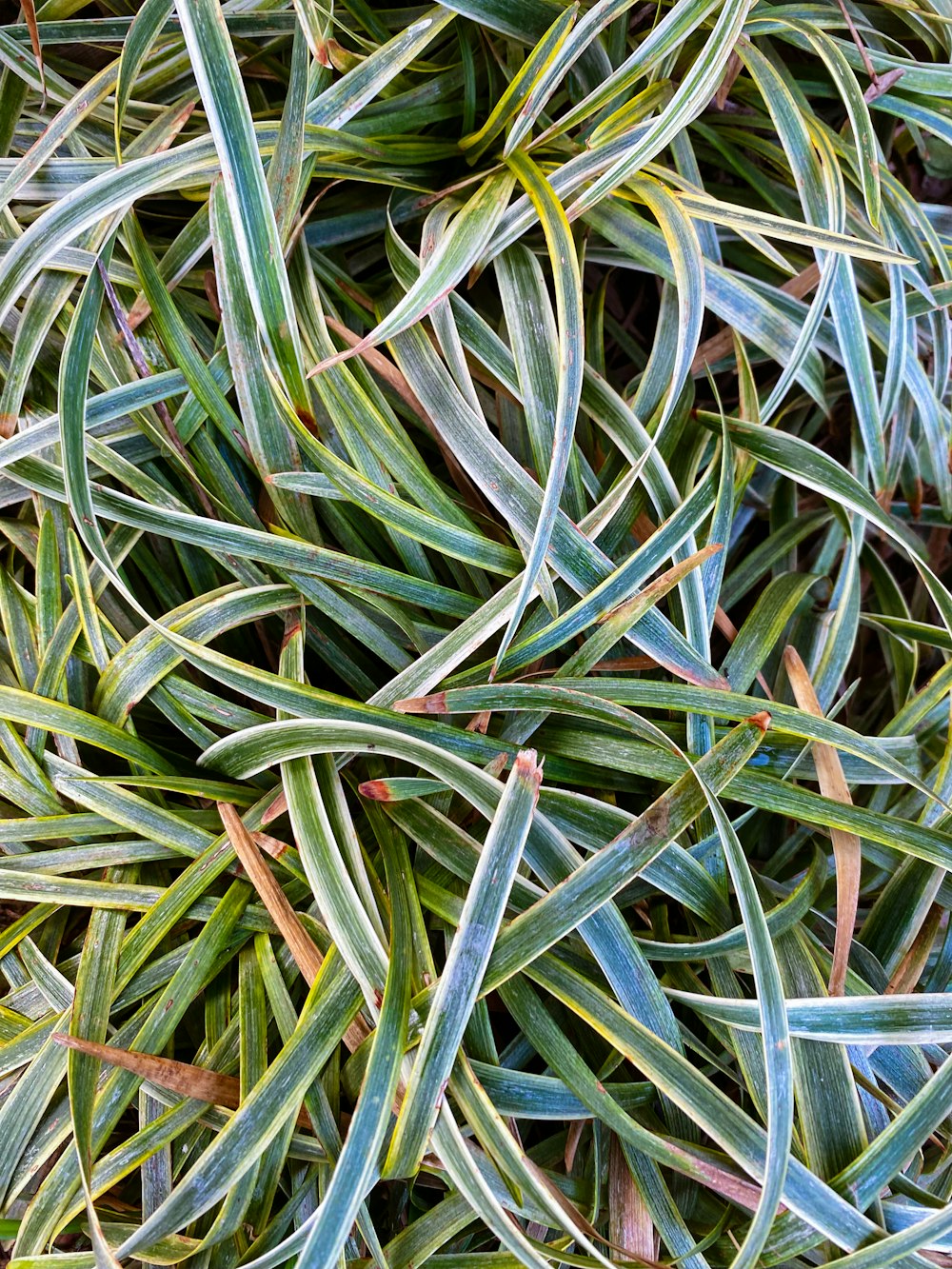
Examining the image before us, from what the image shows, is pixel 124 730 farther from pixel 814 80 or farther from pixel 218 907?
pixel 814 80

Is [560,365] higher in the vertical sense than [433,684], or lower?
higher

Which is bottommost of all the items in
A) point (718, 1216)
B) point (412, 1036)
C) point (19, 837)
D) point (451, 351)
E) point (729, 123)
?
point (718, 1216)

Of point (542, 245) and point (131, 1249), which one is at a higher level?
point (542, 245)

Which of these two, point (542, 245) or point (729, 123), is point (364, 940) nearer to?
point (542, 245)

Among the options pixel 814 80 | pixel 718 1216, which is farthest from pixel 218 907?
pixel 814 80

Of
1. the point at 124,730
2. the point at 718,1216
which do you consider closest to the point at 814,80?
the point at 124,730

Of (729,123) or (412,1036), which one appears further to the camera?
(729,123)
